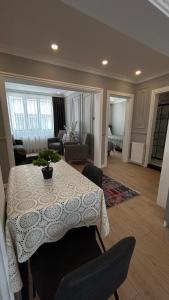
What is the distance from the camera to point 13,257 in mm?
775

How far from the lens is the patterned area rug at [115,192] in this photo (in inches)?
91.6

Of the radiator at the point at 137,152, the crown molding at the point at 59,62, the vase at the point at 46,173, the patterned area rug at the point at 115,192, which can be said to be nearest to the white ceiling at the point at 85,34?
the crown molding at the point at 59,62

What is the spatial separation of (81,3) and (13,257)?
1567mm

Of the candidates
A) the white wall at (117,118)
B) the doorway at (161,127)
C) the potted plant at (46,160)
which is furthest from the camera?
the white wall at (117,118)

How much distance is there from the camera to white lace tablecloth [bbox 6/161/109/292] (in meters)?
0.80

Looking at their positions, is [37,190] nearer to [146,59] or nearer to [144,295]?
[144,295]

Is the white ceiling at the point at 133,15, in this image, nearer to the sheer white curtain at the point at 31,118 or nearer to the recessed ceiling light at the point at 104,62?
the recessed ceiling light at the point at 104,62

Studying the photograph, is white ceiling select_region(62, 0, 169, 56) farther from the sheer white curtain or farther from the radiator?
the sheer white curtain

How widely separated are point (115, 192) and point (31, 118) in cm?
465

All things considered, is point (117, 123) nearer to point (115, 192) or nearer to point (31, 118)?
point (31, 118)

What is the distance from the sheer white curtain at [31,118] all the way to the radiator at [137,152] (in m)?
3.66

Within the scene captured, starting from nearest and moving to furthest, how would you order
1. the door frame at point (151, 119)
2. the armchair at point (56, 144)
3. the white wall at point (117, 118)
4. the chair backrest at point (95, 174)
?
the chair backrest at point (95, 174) < the door frame at point (151, 119) < the armchair at point (56, 144) < the white wall at point (117, 118)

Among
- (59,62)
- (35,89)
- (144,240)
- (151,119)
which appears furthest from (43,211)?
(35,89)

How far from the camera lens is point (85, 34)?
193 centimetres
